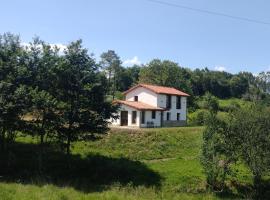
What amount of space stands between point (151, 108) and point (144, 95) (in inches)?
185

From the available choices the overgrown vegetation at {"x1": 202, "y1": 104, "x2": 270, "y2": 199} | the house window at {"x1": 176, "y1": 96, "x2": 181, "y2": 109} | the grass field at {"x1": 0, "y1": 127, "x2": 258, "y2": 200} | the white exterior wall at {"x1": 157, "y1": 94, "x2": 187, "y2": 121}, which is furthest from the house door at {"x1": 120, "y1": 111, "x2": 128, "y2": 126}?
the overgrown vegetation at {"x1": 202, "y1": 104, "x2": 270, "y2": 199}

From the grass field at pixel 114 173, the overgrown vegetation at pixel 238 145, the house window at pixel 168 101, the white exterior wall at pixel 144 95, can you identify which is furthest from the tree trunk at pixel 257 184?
the house window at pixel 168 101

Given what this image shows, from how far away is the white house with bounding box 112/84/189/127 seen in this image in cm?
5322

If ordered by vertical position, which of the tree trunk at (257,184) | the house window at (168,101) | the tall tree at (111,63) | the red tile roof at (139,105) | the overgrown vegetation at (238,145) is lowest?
the tree trunk at (257,184)

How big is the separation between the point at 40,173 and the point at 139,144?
12471 mm

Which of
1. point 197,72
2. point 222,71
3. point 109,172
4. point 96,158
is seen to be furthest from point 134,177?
point 222,71

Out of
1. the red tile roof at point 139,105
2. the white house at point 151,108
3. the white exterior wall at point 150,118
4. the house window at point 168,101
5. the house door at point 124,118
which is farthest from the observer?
the house window at point 168,101

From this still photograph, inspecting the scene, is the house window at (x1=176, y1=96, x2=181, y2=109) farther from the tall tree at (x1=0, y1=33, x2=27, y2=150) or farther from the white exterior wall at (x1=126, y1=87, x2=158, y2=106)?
the tall tree at (x1=0, y1=33, x2=27, y2=150)

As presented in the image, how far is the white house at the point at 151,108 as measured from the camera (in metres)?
53.2

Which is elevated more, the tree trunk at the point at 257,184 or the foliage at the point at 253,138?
the foliage at the point at 253,138

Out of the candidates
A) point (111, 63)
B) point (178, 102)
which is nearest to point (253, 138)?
point (178, 102)

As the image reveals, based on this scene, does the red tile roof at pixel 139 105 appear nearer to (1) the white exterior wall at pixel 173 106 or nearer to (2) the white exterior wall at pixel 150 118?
(2) the white exterior wall at pixel 150 118

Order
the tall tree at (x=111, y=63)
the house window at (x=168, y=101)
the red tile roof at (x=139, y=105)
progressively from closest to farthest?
1. the red tile roof at (x=139, y=105)
2. the house window at (x=168, y=101)
3. the tall tree at (x=111, y=63)

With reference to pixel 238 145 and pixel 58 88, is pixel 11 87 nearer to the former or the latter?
pixel 58 88
